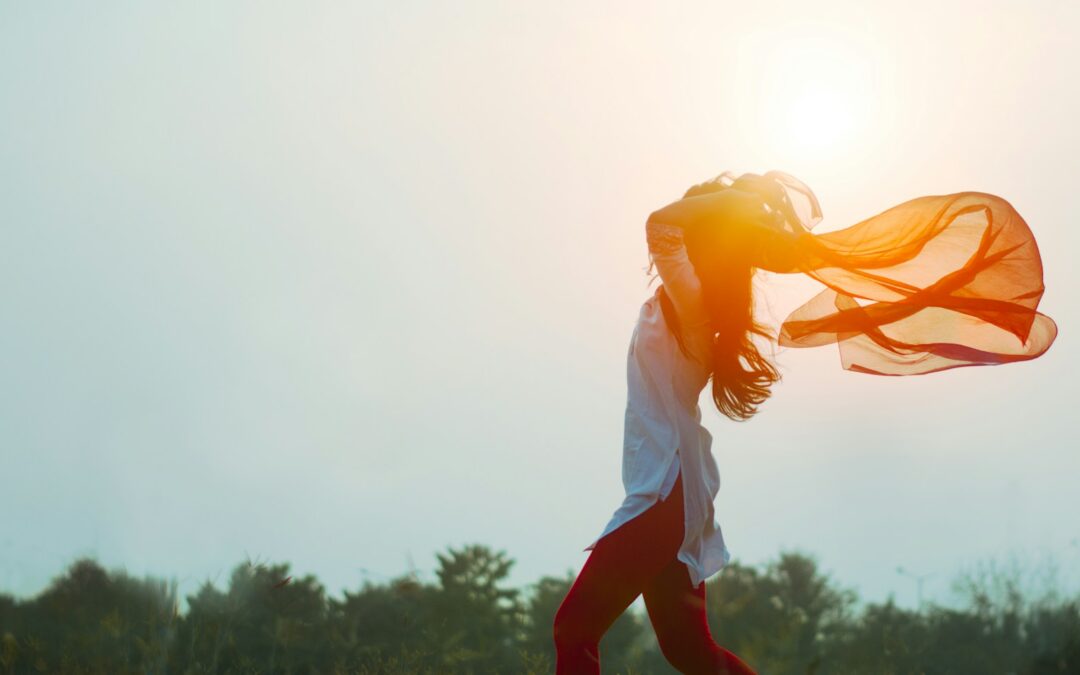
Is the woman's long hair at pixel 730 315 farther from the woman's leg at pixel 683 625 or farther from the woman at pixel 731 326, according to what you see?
the woman's leg at pixel 683 625

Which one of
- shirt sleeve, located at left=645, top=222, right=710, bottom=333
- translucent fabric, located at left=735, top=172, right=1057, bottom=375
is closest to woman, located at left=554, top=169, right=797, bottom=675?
shirt sleeve, located at left=645, top=222, right=710, bottom=333

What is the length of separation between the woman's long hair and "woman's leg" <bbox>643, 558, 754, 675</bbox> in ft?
2.24

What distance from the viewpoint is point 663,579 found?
167 inches

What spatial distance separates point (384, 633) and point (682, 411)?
3896 mm

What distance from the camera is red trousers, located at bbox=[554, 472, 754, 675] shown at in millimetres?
3984

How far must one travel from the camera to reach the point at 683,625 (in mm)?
4207

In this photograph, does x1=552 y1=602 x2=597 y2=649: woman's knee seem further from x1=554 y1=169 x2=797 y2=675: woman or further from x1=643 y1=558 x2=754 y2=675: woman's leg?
x1=643 y1=558 x2=754 y2=675: woman's leg

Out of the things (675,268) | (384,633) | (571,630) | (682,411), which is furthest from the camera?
(384,633)

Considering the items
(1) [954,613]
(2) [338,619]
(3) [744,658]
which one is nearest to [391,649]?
(2) [338,619]

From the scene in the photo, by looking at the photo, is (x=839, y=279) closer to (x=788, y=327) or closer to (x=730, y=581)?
(x=788, y=327)

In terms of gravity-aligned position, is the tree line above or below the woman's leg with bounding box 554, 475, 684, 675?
above

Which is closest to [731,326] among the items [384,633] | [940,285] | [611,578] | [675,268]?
[675,268]

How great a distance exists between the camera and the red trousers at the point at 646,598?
3.98 m

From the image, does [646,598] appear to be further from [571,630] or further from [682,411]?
[682,411]
